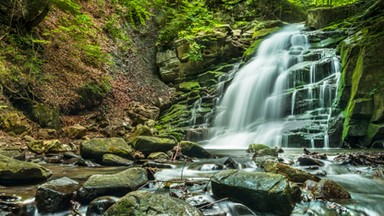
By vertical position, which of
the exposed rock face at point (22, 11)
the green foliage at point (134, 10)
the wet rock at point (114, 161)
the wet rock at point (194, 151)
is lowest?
the wet rock at point (194, 151)

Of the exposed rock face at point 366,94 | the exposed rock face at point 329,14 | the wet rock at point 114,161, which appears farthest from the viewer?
the exposed rock face at point 329,14

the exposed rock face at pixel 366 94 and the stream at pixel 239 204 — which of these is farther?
the exposed rock face at pixel 366 94

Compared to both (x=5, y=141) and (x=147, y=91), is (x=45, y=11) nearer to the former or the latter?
(x=5, y=141)

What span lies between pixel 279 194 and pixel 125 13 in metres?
17.9

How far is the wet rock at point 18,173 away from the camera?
14.8ft

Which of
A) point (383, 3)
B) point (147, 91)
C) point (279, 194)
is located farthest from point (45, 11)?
point (383, 3)

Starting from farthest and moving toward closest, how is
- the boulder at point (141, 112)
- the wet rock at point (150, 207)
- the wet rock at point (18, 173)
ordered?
1. the boulder at point (141, 112)
2. the wet rock at point (18, 173)
3. the wet rock at point (150, 207)

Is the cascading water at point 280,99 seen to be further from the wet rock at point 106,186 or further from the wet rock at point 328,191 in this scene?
the wet rock at point 106,186

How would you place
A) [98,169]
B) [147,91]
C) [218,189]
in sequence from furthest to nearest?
[147,91], [98,169], [218,189]

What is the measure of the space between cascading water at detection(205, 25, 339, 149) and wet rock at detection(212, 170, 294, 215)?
6.21 m

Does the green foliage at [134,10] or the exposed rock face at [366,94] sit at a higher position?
the green foliage at [134,10]

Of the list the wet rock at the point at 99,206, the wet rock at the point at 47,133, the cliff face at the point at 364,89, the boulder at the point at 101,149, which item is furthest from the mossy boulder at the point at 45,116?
the cliff face at the point at 364,89

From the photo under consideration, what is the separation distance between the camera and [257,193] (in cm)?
357

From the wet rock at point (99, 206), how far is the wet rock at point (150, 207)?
60 centimetres
